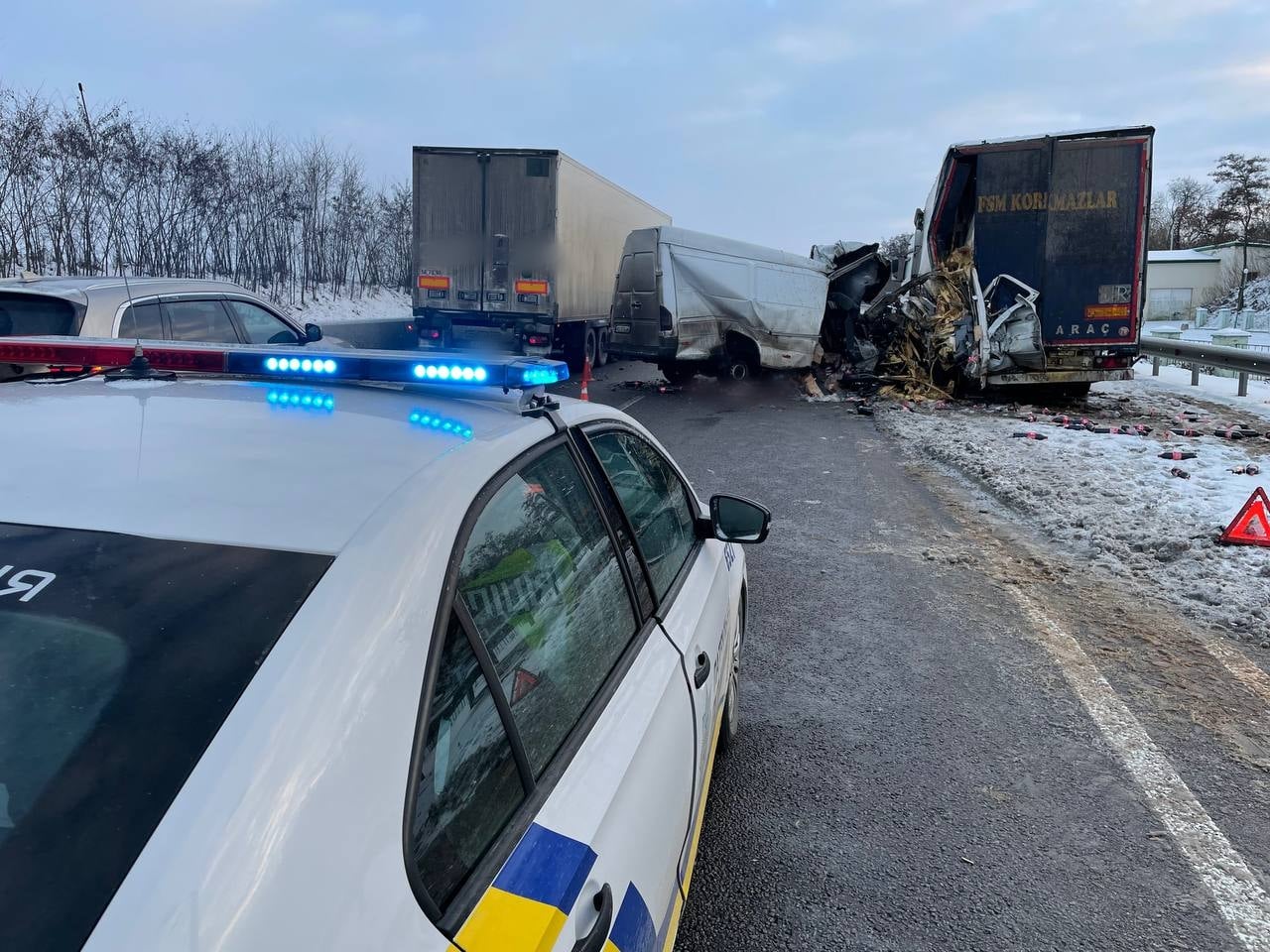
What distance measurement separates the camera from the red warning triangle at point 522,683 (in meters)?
1.58

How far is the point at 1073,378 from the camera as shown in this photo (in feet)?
43.6

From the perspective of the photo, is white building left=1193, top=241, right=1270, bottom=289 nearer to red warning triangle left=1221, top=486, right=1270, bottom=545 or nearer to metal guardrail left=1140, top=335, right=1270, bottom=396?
metal guardrail left=1140, top=335, right=1270, bottom=396

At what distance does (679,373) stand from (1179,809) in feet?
46.4

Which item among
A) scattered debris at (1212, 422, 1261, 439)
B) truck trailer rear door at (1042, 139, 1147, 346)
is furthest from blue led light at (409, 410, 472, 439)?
truck trailer rear door at (1042, 139, 1147, 346)

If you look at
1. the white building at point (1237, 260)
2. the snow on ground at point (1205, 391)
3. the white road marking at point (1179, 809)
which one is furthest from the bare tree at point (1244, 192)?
the white road marking at point (1179, 809)

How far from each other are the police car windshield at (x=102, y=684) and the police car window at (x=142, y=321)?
4.79 meters

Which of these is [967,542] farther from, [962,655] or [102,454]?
[102,454]

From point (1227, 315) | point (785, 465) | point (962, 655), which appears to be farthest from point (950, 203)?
point (1227, 315)

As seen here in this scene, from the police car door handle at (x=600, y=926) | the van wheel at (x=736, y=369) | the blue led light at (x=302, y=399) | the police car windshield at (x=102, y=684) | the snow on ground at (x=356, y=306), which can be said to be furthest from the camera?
the snow on ground at (x=356, y=306)

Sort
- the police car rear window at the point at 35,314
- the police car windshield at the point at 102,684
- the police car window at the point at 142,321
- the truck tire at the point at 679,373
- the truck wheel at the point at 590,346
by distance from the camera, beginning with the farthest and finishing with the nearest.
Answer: the truck wheel at the point at 590,346 → the truck tire at the point at 679,373 → the police car window at the point at 142,321 → the police car rear window at the point at 35,314 → the police car windshield at the point at 102,684

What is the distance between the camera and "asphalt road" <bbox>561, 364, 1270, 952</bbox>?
9.04 feet

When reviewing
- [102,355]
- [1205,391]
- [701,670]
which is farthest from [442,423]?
[1205,391]

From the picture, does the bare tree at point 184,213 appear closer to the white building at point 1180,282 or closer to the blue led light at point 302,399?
the blue led light at point 302,399

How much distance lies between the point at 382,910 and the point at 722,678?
82.2 inches
